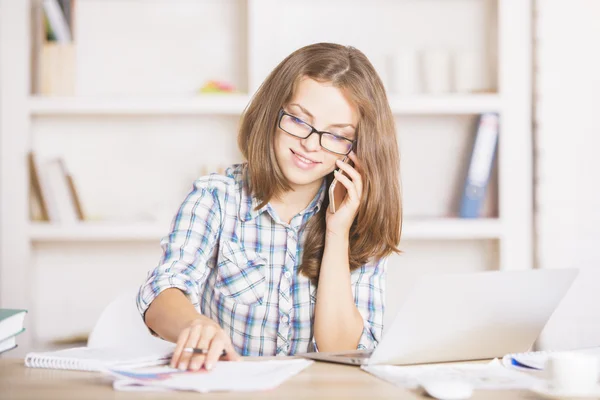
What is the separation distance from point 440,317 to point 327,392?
0.24 m

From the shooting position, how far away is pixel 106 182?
2.87m

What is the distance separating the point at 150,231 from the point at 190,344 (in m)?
1.61

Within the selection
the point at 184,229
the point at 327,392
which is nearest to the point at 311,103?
the point at 184,229

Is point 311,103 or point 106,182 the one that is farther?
point 106,182

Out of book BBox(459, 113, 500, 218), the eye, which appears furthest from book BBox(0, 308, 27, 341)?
book BBox(459, 113, 500, 218)

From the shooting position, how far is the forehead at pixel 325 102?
1.57 m

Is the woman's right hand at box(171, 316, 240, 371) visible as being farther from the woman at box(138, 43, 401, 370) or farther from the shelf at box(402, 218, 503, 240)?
the shelf at box(402, 218, 503, 240)

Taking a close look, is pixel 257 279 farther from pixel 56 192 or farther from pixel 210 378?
pixel 56 192

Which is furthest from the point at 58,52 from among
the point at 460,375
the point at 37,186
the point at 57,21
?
the point at 460,375

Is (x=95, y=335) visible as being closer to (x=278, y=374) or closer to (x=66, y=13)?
(x=278, y=374)

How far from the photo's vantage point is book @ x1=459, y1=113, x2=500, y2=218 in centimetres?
271

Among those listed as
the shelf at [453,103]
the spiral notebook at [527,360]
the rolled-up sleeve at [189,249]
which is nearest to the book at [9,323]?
the rolled-up sleeve at [189,249]

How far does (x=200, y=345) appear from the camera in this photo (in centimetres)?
111

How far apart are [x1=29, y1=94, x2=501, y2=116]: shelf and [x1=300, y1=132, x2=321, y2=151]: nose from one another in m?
1.14
